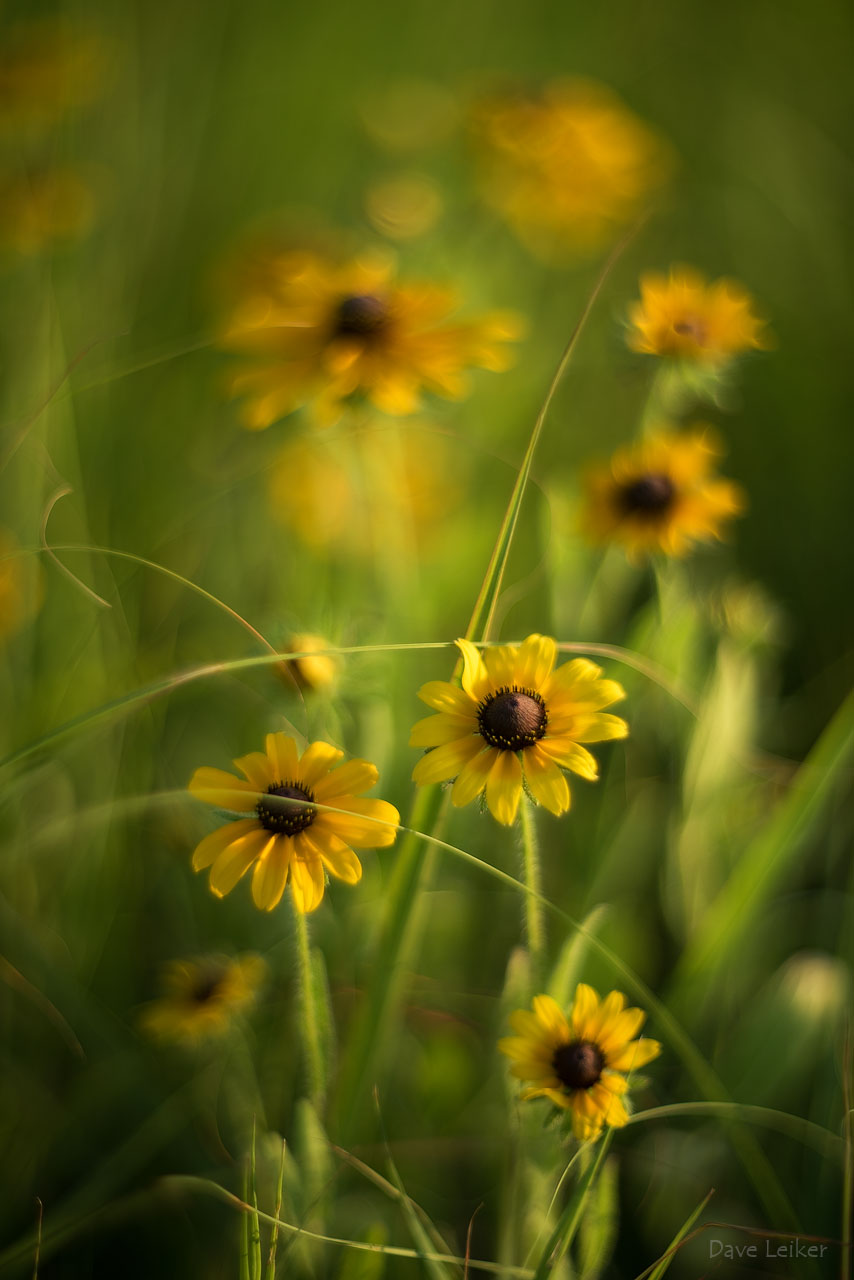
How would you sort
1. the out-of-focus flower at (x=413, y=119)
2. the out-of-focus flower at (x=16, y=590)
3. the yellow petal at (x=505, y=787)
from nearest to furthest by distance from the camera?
the yellow petal at (x=505, y=787)
the out-of-focus flower at (x=16, y=590)
the out-of-focus flower at (x=413, y=119)

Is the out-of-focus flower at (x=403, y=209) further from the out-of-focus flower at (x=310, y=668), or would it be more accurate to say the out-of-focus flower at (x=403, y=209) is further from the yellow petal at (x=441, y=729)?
the yellow petal at (x=441, y=729)

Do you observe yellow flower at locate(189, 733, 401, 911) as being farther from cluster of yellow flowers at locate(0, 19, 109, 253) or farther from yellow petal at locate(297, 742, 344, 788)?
cluster of yellow flowers at locate(0, 19, 109, 253)

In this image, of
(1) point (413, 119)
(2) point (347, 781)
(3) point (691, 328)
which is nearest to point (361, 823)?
(2) point (347, 781)

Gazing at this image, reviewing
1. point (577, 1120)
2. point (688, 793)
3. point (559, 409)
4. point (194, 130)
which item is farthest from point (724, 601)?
point (194, 130)

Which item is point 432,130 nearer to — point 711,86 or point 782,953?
point 711,86

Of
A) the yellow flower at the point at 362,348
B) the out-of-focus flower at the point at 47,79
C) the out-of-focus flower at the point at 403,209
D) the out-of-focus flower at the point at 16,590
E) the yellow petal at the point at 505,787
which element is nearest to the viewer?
the yellow petal at the point at 505,787

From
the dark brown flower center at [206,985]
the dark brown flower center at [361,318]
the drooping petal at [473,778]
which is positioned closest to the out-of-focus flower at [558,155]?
the dark brown flower center at [361,318]
